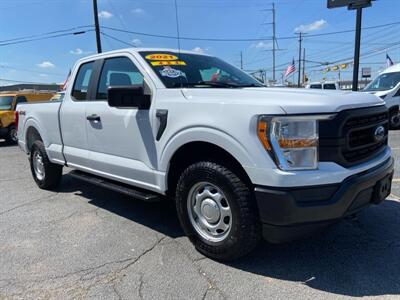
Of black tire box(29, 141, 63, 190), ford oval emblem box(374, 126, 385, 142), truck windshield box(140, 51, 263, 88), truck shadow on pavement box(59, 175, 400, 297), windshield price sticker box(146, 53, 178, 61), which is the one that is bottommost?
truck shadow on pavement box(59, 175, 400, 297)

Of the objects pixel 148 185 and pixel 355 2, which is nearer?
pixel 148 185

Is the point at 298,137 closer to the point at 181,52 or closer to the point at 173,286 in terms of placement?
the point at 173,286

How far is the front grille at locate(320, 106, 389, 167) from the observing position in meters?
2.86

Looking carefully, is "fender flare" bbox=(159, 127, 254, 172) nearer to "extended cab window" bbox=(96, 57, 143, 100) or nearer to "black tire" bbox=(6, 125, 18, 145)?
"extended cab window" bbox=(96, 57, 143, 100)

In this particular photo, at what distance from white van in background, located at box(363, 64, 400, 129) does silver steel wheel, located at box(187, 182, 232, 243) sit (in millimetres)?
11568

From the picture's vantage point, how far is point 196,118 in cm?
334

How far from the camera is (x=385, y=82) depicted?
14.1m

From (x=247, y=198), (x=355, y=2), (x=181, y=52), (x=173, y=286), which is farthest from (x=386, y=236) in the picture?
(x=355, y=2)

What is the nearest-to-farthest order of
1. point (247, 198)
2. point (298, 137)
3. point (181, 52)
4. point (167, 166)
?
1. point (298, 137)
2. point (247, 198)
3. point (167, 166)
4. point (181, 52)

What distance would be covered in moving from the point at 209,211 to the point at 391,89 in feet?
39.9

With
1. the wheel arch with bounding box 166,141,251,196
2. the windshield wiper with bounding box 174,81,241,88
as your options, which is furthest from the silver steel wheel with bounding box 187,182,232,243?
the windshield wiper with bounding box 174,81,241,88

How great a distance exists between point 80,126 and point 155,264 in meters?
2.22

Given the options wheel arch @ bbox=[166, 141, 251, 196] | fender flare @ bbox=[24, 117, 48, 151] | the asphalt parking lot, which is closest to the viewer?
the asphalt parking lot

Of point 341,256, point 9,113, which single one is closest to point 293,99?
point 341,256
